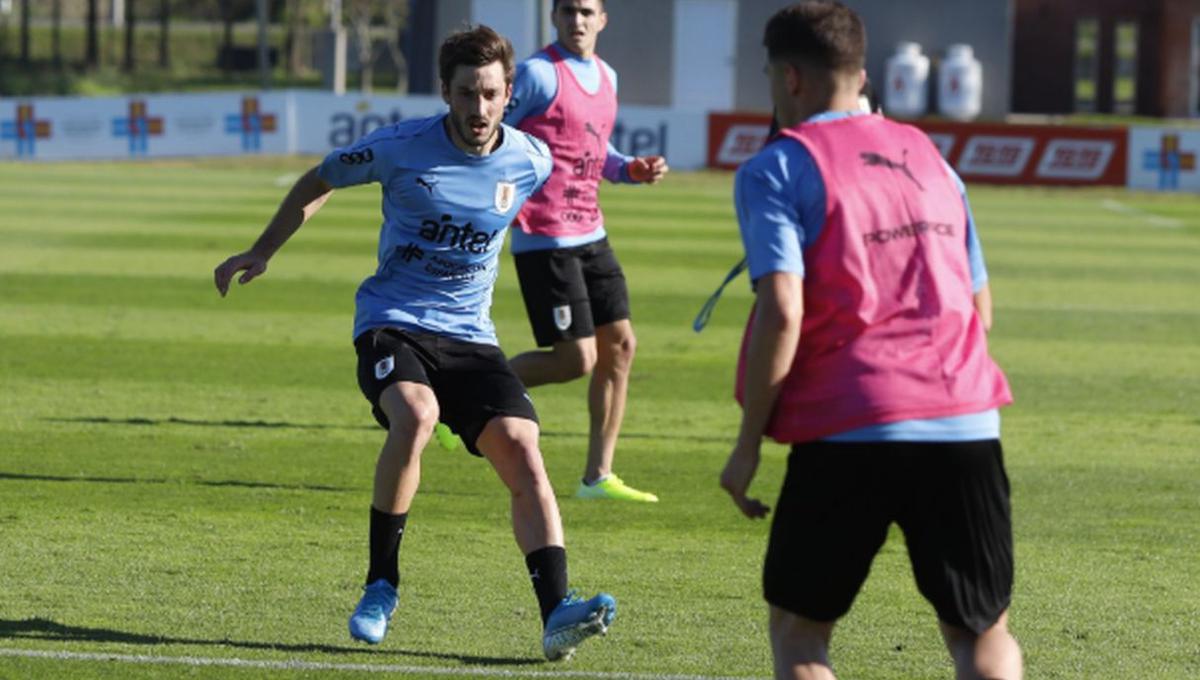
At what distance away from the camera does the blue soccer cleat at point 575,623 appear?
5883 millimetres

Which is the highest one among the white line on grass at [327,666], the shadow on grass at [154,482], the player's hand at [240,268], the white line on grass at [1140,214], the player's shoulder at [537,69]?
the player's shoulder at [537,69]

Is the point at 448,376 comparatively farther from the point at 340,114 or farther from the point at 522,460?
the point at 340,114

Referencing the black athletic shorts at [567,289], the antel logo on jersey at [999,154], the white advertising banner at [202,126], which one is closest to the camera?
the black athletic shorts at [567,289]

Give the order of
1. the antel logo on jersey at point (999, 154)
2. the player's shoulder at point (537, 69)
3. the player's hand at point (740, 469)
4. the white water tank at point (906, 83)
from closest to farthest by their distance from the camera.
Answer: the player's hand at point (740, 469) → the player's shoulder at point (537, 69) → the antel logo on jersey at point (999, 154) → the white water tank at point (906, 83)

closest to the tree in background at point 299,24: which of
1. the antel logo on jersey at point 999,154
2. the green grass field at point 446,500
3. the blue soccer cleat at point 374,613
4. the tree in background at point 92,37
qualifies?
the tree in background at point 92,37

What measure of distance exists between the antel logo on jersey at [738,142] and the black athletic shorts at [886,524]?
29539 mm

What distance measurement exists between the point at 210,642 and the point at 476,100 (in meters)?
1.81

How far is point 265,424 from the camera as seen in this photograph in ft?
34.5

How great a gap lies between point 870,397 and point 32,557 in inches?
156

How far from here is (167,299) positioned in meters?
15.8

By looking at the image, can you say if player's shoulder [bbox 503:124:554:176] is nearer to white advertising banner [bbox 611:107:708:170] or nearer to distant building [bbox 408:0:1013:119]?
white advertising banner [bbox 611:107:708:170]

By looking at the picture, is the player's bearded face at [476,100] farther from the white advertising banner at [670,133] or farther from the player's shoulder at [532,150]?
the white advertising banner at [670,133]

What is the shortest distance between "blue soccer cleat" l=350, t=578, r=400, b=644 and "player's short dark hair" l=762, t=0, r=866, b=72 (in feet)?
8.03

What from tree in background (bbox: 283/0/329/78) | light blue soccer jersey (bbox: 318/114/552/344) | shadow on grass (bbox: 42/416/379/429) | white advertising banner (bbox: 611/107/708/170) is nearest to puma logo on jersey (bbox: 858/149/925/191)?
light blue soccer jersey (bbox: 318/114/552/344)
